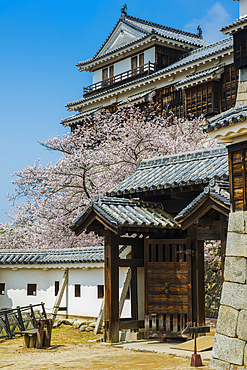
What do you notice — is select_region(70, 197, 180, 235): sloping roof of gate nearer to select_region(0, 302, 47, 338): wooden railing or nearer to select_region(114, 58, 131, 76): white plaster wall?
select_region(0, 302, 47, 338): wooden railing

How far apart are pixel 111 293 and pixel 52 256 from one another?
22.8 feet

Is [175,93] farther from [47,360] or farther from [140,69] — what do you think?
[47,360]

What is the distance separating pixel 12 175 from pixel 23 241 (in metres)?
3.76

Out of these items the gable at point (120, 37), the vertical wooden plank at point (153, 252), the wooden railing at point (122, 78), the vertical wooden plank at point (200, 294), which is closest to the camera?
the vertical wooden plank at point (200, 294)

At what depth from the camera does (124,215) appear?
11.0 m

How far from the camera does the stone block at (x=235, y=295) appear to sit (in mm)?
7699

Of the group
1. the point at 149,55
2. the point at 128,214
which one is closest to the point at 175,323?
the point at 128,214

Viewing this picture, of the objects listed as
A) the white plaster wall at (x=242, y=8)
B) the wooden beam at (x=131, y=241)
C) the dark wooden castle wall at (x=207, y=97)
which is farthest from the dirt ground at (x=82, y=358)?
the dark wooden castle wall at (x=207, y=97)

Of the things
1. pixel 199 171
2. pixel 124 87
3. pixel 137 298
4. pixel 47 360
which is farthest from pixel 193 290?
pixel 124 87

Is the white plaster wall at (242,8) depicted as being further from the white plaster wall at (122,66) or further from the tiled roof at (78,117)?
the tiled roof at (78,117)

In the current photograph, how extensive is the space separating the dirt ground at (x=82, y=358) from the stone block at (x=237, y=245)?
84.9 inches

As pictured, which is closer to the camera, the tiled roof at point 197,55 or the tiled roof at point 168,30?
the tiled roof at point 197,55

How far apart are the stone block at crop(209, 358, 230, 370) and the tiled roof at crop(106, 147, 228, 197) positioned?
4035 millimetres

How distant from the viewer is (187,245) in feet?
36.6
